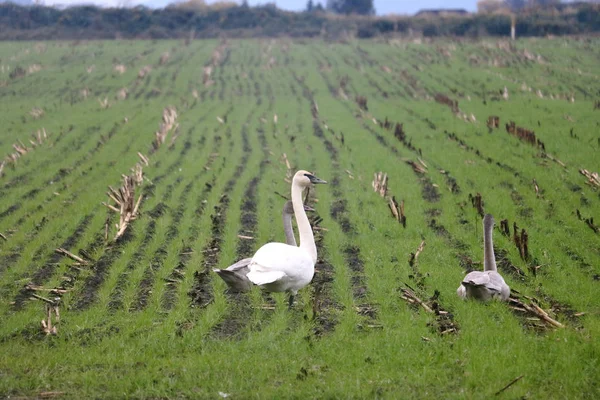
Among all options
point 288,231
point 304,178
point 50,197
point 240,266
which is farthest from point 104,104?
point 240,266

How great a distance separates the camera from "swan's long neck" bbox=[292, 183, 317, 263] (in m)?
9.65

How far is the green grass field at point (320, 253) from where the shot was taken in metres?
7.44

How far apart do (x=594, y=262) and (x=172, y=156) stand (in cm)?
1306

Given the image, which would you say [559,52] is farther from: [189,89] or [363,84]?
[189,89]

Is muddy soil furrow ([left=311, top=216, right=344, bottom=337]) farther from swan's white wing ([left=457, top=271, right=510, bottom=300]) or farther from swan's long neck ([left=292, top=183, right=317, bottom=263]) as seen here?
swan's white wing ([left=457, top=271, right=510, bottom=300])

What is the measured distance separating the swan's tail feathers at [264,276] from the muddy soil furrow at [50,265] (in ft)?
10.4

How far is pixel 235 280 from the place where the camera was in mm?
9508

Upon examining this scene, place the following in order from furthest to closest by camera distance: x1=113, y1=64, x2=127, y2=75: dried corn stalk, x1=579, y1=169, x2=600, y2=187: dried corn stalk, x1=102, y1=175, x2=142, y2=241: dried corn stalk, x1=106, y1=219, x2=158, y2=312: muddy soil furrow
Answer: x1=113, y1=64, x2=127, y2=75: dried corn stalk → x1=579, y1=169, x2=600, y2=187: dried corn stalk → x1=102, y1=175, x2=142, y2=241: dried corn stalk → x1=106, y1=219, x2=158, y2=312: muddy soil furrow

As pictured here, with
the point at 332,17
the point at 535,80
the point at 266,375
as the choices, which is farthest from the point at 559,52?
the point at 266,375

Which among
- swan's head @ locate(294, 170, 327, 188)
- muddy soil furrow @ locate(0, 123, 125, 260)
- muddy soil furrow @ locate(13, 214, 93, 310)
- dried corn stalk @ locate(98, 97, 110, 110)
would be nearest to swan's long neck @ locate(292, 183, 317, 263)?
swan's head @ locate(294, 170, 327, 188)

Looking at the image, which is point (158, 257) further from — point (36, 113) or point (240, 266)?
point (36, 113)

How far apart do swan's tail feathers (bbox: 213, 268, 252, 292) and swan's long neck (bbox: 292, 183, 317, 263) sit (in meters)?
0.85

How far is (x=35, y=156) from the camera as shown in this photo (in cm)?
2181

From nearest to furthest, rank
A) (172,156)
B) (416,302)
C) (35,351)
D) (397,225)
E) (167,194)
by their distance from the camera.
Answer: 1. (35,351)
2. (416,302)
3. (397,225)
4. (167,194)
5. (172,156)
